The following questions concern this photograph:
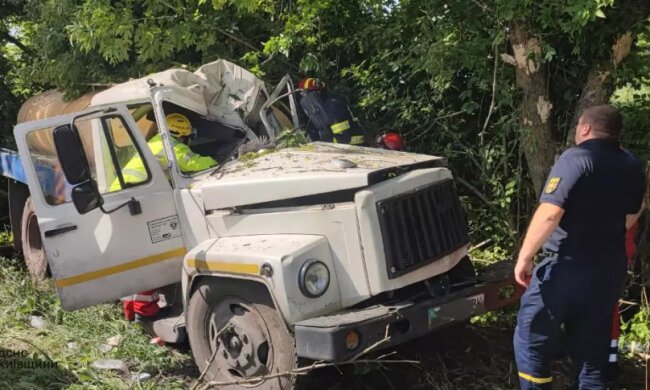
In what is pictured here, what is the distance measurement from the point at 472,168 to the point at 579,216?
3164 mm

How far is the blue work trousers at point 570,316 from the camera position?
3289 millimetres

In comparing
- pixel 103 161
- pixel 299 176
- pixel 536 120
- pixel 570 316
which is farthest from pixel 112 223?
pixel 536 120

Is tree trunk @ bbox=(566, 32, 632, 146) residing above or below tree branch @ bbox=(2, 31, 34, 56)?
below

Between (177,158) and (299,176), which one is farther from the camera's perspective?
(177,158)

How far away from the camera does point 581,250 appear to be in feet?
10.8

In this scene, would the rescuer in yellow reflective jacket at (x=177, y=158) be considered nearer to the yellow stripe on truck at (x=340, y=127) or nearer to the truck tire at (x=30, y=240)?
the yellow stripe on truck at (x=340, y=127)

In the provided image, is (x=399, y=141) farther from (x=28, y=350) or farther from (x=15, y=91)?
(x=15, y=91)

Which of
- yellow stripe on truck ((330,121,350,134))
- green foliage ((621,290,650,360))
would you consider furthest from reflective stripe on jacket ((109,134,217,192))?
green foliage ((621,290,650,360))

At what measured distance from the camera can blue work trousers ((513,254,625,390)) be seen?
329 centimetres

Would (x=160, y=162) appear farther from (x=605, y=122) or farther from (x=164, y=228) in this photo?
(x=605, y=122)

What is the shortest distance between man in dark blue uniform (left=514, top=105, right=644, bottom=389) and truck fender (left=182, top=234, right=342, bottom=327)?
1.06m

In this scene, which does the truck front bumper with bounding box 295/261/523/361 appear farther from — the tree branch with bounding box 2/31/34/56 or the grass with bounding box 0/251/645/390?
the tree branch with bounding box 2/31/34/56

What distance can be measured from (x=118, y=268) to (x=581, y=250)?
9.67ft

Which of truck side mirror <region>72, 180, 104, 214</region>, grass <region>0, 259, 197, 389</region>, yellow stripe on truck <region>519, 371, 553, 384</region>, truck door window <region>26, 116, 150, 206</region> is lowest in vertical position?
yellow stripe on truck <region>519, 371, 553, 384</region>
